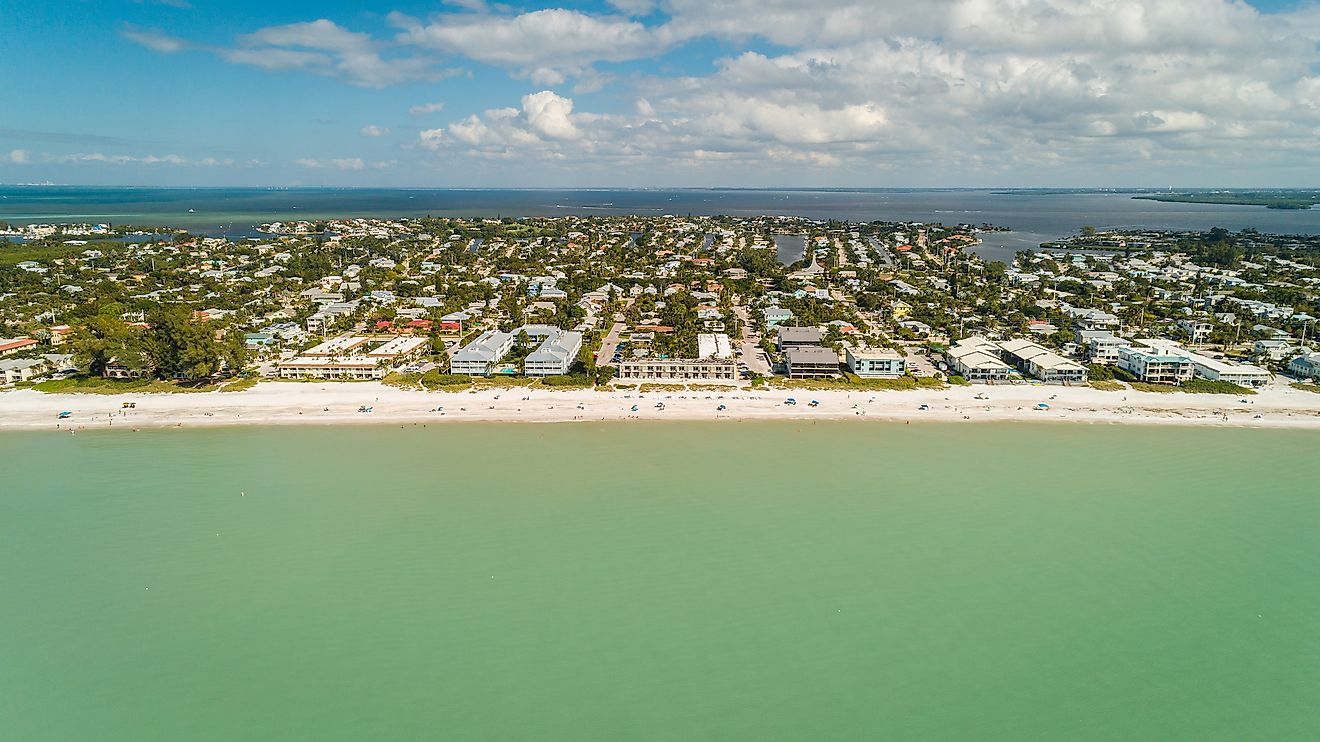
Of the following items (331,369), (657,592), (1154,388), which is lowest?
(657,592)

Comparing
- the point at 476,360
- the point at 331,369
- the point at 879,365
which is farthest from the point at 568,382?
the point at 879,365

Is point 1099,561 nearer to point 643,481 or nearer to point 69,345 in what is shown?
point 643,481

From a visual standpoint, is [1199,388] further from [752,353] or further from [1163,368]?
[752,353]

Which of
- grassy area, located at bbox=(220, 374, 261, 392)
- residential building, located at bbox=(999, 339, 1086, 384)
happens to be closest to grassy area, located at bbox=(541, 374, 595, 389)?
grassy area, located at bbox=(220, 374, 261, 392)

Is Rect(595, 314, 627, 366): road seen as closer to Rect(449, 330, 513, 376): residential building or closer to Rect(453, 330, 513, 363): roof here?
Rect(453, 330, 513, 363): roof

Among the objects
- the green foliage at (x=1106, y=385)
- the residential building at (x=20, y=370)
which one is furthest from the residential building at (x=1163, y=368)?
the residential building at (x=20, y=370)

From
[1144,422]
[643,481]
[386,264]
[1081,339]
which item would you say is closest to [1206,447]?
[1144,422]
